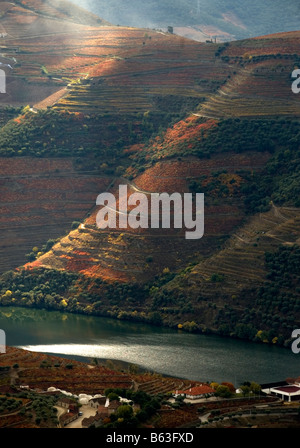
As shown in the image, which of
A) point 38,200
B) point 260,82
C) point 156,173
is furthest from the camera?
point 260,82

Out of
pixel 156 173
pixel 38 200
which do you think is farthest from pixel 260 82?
pixel 38 200

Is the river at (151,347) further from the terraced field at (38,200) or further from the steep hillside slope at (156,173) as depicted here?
the terraced field at (38,200)

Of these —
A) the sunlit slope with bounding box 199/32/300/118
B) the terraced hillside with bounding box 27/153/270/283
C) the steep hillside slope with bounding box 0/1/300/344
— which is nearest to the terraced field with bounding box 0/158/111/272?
the steep hillside slope with bounding box 0/1/300/344

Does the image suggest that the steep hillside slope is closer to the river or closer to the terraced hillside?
the terraced hillside

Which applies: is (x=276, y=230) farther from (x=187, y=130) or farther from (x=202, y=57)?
(x=202, y=57)

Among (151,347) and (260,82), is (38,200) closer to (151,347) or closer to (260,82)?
(260,82)

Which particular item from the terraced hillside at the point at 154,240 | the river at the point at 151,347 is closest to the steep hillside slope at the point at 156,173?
the terraced hillside at the point at 154,240
